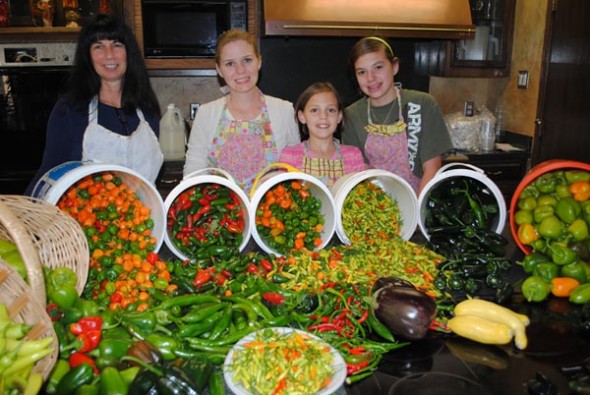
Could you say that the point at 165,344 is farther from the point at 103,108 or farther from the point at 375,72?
the point at 375,72

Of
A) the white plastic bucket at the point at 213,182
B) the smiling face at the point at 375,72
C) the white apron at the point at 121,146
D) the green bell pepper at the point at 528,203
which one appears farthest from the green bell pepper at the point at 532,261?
the white apron at the point at 121,146

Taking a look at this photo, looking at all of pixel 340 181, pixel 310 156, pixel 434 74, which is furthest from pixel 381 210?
pixel 434 74

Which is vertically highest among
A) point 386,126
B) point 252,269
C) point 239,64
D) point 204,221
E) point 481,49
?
point 481,49

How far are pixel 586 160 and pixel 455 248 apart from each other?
2.24 m

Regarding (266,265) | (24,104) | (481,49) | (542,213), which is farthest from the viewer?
(481,49)

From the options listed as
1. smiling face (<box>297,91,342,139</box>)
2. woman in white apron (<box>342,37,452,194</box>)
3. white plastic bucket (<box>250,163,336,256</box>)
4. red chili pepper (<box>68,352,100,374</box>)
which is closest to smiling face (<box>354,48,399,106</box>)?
woman in white apron (<box>342,37,452,194</box>)

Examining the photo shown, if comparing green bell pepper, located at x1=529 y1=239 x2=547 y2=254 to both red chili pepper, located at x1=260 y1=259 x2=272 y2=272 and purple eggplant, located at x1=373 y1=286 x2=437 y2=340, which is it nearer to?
purple eggplant, located at x1=373 y1=286 x2=437 y2=340

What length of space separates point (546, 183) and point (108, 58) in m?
2.00

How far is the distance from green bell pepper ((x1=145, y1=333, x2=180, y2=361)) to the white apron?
133 cm

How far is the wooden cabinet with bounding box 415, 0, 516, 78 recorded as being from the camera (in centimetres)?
415

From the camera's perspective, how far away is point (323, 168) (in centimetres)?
249

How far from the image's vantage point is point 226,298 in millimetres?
1628

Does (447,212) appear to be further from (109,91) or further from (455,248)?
(109,91)

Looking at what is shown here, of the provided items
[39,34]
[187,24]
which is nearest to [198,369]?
[187,24]
